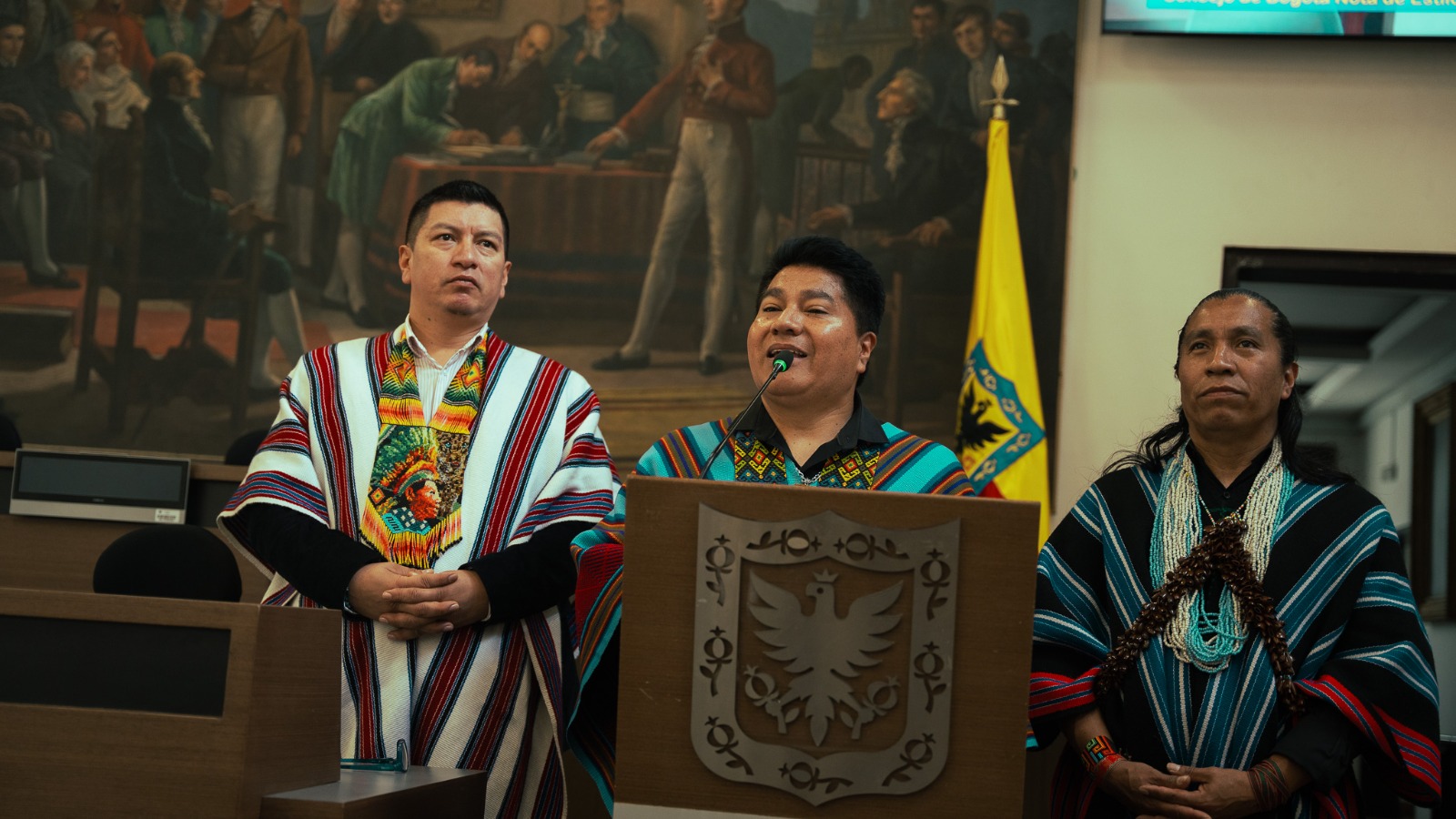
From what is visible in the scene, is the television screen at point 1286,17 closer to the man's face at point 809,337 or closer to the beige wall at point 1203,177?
the beige wall at point 1203,177

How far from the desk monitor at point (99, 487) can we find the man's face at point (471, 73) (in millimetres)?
2154

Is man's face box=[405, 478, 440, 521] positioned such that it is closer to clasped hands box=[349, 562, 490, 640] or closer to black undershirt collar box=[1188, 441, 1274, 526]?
clasped hands box=[349, 562, 490, 640]

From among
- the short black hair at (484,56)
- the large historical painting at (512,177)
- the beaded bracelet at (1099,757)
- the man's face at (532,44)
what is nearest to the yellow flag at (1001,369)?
the large historical painting at (512,177)

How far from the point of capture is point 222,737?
1.67 meters

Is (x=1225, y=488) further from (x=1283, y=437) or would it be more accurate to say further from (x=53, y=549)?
(x=53, y=549)

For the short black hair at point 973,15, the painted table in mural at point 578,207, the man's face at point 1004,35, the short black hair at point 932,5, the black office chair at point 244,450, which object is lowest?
the black office chair at point 244,450

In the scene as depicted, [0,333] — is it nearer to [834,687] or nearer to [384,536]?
[384,536]

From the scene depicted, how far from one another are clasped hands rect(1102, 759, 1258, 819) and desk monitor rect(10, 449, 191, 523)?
2.78 meters

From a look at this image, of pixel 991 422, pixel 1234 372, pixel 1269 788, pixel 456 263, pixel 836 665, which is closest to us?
pixel 836 665

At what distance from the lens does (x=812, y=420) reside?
2338 mm

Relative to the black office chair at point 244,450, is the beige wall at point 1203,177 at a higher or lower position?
higher

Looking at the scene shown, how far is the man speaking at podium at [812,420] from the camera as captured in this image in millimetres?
2266

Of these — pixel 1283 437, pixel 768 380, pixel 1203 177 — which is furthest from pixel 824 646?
pixel 1203 177

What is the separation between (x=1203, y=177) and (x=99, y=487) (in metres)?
3.90
